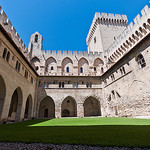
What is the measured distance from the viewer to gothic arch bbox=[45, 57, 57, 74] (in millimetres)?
25853

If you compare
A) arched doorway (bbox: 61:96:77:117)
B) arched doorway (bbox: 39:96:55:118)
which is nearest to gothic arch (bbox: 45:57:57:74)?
arched doorway (bbox: 39:96:55:118)

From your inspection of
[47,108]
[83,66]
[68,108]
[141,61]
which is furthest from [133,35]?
[47,108]

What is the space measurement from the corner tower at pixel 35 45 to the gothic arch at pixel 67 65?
6388 millimetres

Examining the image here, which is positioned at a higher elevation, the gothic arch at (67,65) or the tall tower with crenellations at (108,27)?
the tall tower with crenellations at (108,27)

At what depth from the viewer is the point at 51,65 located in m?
26.4

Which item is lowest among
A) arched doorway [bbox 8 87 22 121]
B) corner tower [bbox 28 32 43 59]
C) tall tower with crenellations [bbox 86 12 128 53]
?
arched doorway [bbox 8 87 22 121]

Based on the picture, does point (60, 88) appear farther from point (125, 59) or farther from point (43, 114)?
point (125, 59)

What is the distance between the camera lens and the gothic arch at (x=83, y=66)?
87.3 feet

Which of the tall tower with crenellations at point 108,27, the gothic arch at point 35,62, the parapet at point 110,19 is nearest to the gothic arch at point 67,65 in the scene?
the gothic arch at point 35,62

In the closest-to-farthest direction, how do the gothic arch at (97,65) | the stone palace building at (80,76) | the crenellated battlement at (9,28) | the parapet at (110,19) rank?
the stone palace building at (80,76)
the crenellated battlement at (9,28)
the gothic arch at (97,65)
the parapet at (110,19)

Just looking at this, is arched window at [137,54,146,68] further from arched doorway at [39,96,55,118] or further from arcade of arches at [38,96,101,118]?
arched doorway at [39,96,55,118]

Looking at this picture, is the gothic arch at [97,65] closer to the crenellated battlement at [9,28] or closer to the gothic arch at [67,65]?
the gothic arch at [67,65]

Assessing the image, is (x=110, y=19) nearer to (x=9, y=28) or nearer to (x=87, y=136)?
(x=9, y=28)

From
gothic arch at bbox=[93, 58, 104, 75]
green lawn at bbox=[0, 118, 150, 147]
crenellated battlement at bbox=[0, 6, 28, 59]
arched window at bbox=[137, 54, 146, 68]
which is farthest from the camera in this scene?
gothic arch at bbox=[93, 58, 104, 75]
